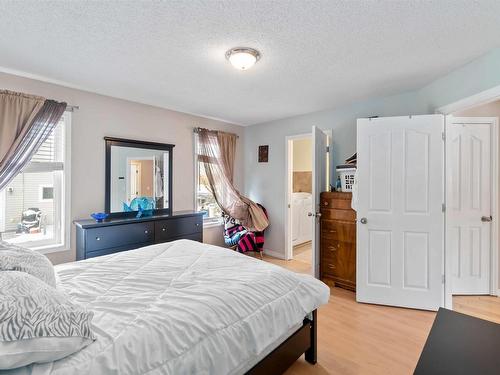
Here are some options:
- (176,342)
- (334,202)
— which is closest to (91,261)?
(176,342)

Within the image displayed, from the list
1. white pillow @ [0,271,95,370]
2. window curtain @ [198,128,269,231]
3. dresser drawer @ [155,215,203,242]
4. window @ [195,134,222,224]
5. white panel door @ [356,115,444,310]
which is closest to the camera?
white pillow @ [0,271,95,370]

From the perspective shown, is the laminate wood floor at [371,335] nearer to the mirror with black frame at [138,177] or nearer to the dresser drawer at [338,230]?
the dresser drawer at [338,230]

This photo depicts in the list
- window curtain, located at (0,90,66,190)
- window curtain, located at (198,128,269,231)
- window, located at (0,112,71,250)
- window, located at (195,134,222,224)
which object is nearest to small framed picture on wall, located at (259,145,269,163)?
window curtain, located at (198,128,269,231)

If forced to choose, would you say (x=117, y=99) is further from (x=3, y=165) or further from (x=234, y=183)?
(x=234, y=183)

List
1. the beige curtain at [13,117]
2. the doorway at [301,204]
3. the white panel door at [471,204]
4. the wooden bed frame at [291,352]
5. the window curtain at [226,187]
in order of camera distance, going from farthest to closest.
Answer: the doorway at [301,204], the window curtain at [226,187], the white panel door at [471,204], the beige curtain at [13,117], the wooden bed frame at [291,352]

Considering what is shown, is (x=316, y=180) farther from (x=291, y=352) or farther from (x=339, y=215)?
(x=291, y=352)

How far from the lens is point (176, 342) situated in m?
1.09

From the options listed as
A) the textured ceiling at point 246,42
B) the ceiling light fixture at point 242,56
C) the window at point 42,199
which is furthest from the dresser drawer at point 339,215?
the window at point 42,199

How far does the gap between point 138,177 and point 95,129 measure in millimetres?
765

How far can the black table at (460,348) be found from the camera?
2.80 feet

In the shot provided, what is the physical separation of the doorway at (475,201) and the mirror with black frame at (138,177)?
11.8 ft

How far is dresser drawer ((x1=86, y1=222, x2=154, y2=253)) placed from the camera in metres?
2.74

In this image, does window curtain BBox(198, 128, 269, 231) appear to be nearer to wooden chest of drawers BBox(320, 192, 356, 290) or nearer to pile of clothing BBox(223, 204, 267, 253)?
pile of clothing BBox(223, 204, 267, 253)

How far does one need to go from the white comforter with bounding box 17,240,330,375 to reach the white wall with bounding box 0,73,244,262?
1463 millimetres
